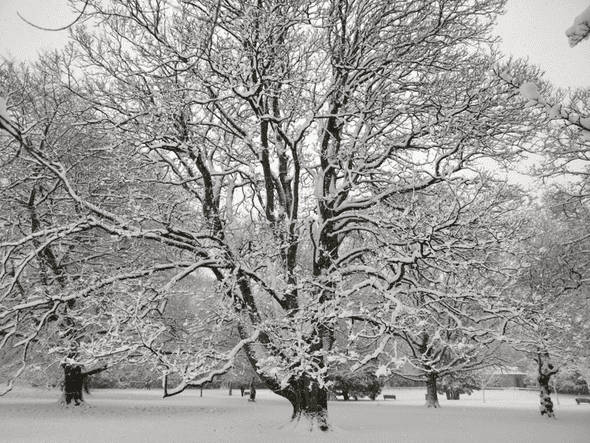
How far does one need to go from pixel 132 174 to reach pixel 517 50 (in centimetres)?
881

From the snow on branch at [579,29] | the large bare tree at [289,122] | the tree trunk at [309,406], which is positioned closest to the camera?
the snow on branch at [579,29]

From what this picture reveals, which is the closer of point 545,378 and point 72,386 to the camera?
point 72,386

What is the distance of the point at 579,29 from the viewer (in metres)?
1.80

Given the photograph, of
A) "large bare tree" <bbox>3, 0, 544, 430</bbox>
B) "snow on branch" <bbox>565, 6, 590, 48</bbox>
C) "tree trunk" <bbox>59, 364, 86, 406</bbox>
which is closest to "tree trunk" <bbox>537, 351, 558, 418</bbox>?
"large bare tree" <bbox>3, 0, 544, 430</bbox>

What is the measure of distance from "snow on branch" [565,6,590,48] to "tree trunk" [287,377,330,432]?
8.72 metres

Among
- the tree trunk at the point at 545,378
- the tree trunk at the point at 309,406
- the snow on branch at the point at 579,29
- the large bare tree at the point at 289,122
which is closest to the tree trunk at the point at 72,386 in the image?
the large bare tree at the point at 289,122

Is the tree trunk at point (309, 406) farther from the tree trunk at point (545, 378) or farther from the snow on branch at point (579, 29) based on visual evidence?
the tree trunk at point (545, 378)

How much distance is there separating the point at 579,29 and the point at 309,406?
31.1 ft

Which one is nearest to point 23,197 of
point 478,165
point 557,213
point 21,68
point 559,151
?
point 21,68

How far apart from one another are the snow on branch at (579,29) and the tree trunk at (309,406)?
8719mm

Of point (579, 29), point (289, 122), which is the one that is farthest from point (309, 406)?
point (579, 29)

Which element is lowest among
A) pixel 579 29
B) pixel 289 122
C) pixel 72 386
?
pixel 72 386

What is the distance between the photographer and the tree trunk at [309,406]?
9.75m

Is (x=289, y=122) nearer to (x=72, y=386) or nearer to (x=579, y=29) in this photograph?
(x=579, y=29)
